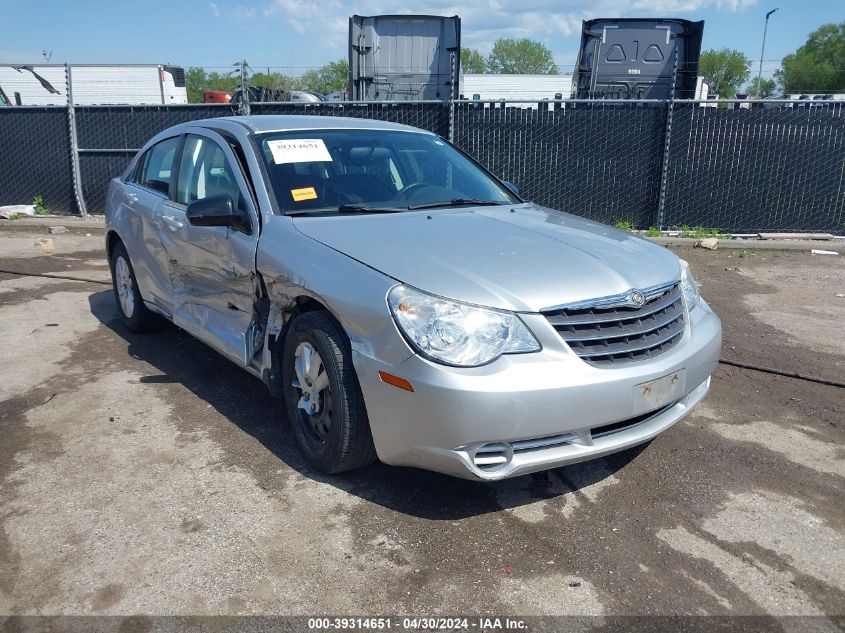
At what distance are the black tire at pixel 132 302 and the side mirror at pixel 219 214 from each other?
196cm

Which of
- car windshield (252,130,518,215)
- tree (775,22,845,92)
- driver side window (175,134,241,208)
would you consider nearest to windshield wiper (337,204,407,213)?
car windshield (252,130,518,215)

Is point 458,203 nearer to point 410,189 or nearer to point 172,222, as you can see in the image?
point 410,189

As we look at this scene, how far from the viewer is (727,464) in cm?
376

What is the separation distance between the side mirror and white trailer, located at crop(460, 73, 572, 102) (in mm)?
23242

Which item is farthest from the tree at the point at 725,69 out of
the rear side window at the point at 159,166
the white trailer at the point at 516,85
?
the rear side window at the point at 159,166

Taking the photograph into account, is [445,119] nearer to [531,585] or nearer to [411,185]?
[411,185]

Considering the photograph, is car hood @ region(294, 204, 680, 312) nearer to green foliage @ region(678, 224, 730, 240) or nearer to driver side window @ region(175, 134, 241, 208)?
driver side window @ region(175, 134, 241, 208)

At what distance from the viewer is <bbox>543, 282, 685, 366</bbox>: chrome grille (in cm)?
299

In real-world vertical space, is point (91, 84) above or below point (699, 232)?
above

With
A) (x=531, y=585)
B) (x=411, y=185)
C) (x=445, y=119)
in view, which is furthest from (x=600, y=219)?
(x=531, y=585)

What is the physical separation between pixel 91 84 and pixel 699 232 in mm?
23984

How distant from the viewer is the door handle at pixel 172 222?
4.68m

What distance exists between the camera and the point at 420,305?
2943 millimetres

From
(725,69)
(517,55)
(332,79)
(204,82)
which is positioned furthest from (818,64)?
(204,82)
